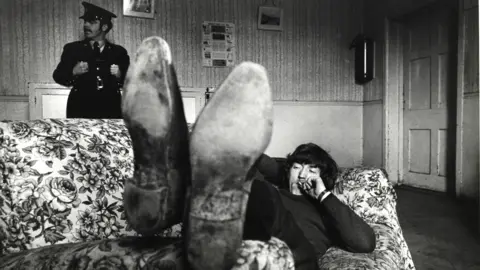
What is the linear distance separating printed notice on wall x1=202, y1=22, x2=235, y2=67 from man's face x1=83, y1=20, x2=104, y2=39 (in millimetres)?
1264

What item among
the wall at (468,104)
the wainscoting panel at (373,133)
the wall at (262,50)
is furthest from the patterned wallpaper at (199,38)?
the wall at (468,104)

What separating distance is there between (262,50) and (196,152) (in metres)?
4.09

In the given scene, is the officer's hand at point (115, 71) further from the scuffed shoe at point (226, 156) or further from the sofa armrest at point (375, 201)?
the scuffed shoe at point (226, 156)

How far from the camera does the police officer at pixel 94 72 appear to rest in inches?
120

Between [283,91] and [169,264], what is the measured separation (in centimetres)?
416

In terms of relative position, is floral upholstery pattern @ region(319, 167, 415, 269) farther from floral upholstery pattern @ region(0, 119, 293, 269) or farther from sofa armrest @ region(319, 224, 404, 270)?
floral upholstery pattern @ region(0, 119, 293, 269)

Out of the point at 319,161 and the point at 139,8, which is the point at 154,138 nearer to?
the point at 319,161

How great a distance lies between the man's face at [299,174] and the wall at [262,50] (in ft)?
10.2

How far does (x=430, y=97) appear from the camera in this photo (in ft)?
12.7

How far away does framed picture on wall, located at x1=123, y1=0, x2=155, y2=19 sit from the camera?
13.1 feet

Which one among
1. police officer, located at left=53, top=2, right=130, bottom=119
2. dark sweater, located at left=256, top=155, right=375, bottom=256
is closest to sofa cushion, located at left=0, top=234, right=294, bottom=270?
dark sweater, located at left=256, top=155, right=375, bottom=256

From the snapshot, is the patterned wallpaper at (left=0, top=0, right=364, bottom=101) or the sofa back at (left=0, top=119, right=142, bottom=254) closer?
the sofa back at (left=0, top=119, right=142, bottom=254)

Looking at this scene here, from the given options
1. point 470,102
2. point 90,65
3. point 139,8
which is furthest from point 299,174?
point 139,8

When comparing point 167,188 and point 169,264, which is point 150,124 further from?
point 169,264
